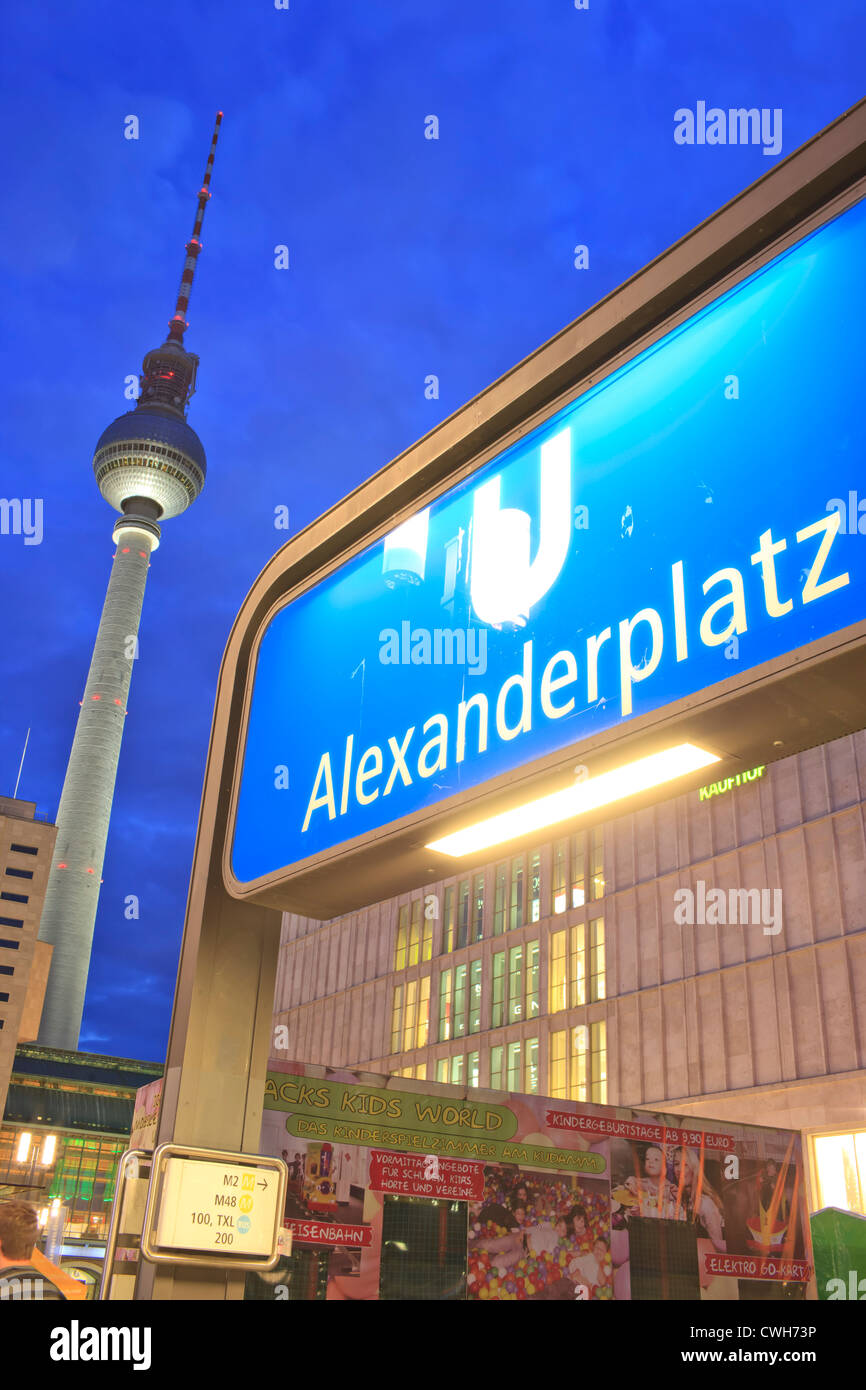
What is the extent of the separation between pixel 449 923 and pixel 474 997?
4.16 meters

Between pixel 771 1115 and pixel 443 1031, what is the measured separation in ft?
65.0

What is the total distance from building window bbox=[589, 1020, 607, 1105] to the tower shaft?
68606 mm

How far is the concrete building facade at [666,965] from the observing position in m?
34.5

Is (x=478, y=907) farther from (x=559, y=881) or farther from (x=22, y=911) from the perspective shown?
(x=22, y=911)

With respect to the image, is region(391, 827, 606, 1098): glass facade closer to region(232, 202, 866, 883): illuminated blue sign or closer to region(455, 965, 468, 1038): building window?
region(455, 965, 468, 1038): building window

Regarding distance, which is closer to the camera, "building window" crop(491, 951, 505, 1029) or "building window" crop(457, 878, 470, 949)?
"building window" crop(491, 951, 505, 1029)

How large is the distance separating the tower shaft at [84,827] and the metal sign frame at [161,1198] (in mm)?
101091

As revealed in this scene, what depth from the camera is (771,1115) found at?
3428 centimetres

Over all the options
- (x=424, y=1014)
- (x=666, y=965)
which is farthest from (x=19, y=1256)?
(x=424, y=1014)

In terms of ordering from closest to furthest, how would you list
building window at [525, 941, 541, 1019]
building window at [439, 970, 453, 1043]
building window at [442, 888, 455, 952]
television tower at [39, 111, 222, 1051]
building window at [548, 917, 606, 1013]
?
building window at [548, 917, 606, 1013] → building window at [525, 941, 541, 1019] → building window at [439, 970, 453, 1043] → building window at [442, 888, 455, 952] → television tower at [39, 111, 222, 1051]

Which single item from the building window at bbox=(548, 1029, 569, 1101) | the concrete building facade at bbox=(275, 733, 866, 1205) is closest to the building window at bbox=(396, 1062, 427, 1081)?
the concrete building facade at bbox=(275, 733, 866, 1205)

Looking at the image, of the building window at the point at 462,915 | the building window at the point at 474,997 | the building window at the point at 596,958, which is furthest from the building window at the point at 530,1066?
the building window at the point at 462,915

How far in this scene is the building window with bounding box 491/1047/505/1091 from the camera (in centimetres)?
4694
